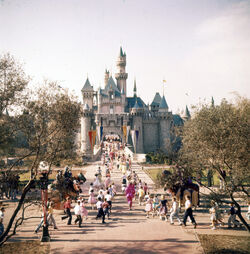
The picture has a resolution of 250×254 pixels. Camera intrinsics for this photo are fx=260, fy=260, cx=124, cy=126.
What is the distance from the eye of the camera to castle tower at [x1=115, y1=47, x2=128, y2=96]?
241ft

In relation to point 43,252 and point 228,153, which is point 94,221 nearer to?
point 43,252

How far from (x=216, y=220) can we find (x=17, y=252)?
28.1 feet

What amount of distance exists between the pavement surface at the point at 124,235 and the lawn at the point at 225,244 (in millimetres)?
326

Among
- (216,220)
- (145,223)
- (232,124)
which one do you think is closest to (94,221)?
(145,223)

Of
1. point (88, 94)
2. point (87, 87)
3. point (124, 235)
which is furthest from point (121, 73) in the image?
point (124, 235)

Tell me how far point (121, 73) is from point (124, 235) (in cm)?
6559

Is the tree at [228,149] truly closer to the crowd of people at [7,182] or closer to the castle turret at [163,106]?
the crowd of people at [7,182]

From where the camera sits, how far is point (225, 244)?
33.4 ft

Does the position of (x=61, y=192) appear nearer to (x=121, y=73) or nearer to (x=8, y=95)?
(x=8, y=95)

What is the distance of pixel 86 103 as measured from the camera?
65688 mm

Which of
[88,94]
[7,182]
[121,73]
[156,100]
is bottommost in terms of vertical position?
[7,182]

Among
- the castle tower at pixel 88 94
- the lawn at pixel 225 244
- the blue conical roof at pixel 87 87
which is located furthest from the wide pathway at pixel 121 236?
the blue conical roof at pixel 87 87

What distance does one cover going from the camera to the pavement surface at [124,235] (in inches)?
389

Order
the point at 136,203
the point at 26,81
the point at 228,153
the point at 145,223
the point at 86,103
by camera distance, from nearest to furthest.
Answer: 1. the point at 228,153
2. the point at 26,81
3. the point at 145,223
4. the point at 136,203
5. the point at 86,103
